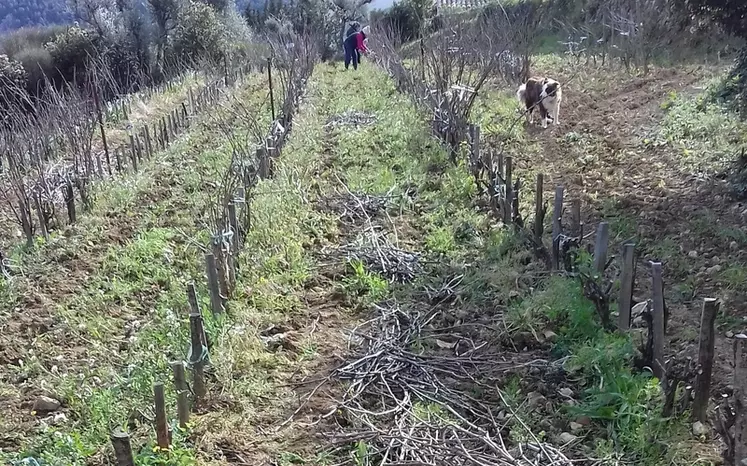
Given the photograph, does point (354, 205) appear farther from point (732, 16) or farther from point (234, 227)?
point (732, 16)

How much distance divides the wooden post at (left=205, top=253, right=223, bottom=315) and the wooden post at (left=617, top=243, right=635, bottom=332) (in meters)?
1.89

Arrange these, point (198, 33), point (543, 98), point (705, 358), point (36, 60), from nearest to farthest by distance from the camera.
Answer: point (705, 358), point (543, 98), point (198, 33), point (36, 60)

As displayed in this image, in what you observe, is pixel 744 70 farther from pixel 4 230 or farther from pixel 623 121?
pixel 4 230

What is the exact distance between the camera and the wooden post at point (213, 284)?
3.11m

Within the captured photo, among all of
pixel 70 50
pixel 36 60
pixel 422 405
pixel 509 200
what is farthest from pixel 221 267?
pixel 70 50

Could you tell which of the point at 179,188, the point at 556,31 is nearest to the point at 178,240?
the point at 179,188

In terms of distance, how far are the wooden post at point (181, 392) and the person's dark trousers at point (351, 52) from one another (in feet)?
45.0

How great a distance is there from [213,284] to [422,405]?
1230 mm

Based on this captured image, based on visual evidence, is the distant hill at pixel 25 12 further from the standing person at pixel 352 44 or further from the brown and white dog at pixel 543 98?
the brown and white dog at pixel 543 98

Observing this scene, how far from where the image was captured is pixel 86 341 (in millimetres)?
3426

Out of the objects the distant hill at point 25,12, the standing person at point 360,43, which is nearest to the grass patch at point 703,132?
the standing person at point 360,43

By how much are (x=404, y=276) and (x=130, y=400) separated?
5.55 feet

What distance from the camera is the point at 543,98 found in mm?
7141

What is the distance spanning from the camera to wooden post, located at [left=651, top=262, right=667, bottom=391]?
235cm
